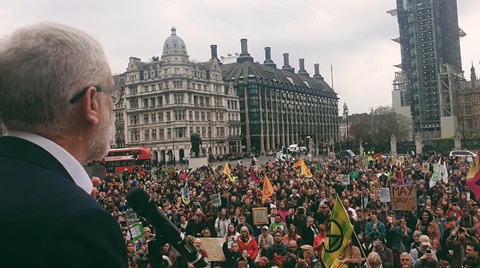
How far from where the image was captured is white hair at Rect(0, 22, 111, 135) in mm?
1424

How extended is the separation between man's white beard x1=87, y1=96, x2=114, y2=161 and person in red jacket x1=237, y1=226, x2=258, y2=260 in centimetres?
839

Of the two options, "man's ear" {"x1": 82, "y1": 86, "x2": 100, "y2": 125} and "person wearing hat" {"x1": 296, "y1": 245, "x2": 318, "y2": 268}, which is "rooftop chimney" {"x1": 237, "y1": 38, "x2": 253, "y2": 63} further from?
"man's ear" {"x1": 82, "y1": 86, "x2": 100, "y2": 125}

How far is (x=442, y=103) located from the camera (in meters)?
80.4

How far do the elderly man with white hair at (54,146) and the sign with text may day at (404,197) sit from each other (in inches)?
462

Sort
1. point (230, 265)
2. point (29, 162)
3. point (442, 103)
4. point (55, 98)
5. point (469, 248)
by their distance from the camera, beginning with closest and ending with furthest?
point (29, 162), point (55, 98), point (469, 248), point (230, 265), point (442, 103)

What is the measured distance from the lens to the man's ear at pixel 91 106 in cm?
154

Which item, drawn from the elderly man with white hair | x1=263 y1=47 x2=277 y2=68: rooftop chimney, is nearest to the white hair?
the elderly man with white hair

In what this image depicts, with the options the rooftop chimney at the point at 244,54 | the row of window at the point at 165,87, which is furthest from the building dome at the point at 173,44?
the rooftop chimney at the point at 244,54

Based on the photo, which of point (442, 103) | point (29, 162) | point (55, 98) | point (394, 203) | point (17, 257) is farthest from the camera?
point (442, 103)

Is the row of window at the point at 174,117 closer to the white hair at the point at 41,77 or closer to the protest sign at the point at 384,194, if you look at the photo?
the protest sign at the point at 384,194

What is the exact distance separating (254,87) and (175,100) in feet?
73.1

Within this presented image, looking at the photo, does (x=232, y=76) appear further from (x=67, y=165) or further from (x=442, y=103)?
(x=67, y=165)

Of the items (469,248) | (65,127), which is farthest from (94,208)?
(469,248)

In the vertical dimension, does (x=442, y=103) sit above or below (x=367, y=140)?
above
